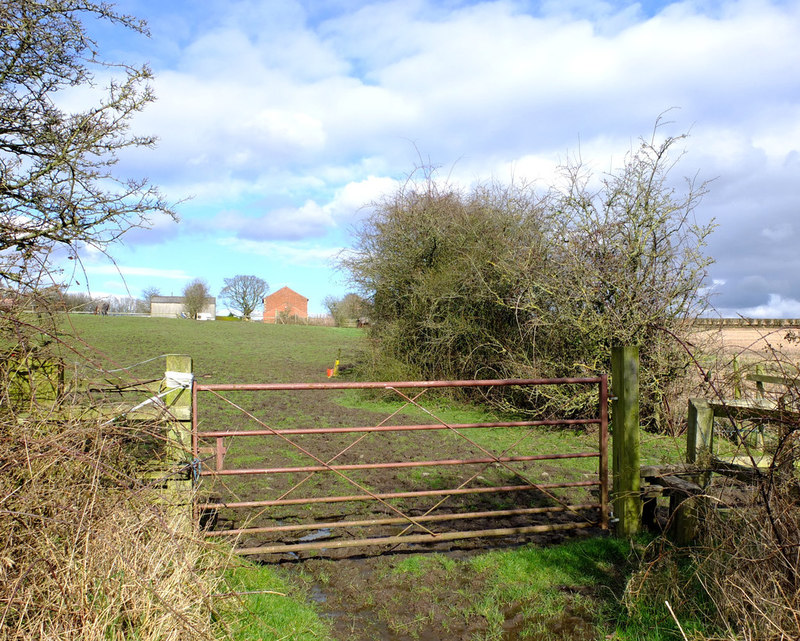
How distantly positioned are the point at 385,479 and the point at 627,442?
3.20m

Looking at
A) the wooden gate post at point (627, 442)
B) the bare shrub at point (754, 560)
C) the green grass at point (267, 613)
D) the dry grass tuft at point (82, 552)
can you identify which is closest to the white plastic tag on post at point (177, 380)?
the dry grass tuft at point (82, 552)

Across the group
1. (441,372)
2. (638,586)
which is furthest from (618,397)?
(441,372)

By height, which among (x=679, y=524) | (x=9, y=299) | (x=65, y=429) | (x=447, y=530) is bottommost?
(x=447, y=530)

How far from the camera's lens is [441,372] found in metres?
14.2

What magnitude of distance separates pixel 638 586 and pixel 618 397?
1746 mm

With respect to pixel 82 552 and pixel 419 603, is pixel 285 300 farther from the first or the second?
pixel 82 552

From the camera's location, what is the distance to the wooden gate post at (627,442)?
5.06 meters

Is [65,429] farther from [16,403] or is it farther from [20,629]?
[20,629]

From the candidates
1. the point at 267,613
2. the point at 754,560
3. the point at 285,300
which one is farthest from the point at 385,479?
the point at 285,300

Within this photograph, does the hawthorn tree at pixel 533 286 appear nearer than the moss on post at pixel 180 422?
No

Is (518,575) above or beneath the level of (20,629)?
beneath

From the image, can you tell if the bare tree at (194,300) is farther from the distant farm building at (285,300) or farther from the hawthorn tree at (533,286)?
the hawthorn tree at (533,286)

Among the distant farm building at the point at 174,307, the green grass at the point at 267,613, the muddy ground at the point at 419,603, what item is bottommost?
the muddy ground at the point at 419,603

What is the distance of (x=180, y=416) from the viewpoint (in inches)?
175
